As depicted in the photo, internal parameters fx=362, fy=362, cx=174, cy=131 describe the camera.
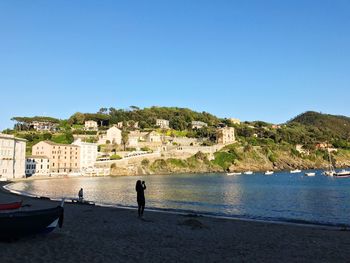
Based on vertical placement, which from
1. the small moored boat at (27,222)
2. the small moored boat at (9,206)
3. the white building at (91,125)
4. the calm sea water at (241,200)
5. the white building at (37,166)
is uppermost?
the white building at (91,125)

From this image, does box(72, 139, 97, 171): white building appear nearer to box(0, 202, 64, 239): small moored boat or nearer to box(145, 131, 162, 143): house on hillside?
box(145, 131, 162, 143): house on hillside

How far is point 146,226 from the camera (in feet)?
60.7

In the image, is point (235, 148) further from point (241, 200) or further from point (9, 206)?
point (9, 206)

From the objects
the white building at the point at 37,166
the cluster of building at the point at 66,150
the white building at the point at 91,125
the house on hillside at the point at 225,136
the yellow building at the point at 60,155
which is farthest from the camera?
the house on hillside at the point at 225,136

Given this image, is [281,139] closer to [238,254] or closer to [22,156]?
[22,156]

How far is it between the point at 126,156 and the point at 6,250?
406 feet

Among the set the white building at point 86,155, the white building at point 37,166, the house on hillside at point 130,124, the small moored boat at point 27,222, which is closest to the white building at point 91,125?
the house on hillside at point 130,124

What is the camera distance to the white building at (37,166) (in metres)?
108

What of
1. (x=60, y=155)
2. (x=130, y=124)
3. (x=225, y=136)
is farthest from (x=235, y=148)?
(x=60, y=155)

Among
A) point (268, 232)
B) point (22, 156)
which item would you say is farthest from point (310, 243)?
point (22, 156)

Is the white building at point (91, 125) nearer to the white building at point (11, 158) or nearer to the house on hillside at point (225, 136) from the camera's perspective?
the house on hillside at point (225, 136)

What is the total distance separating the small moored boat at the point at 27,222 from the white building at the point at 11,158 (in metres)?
80.1

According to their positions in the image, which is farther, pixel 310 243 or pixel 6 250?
pixel 310 243

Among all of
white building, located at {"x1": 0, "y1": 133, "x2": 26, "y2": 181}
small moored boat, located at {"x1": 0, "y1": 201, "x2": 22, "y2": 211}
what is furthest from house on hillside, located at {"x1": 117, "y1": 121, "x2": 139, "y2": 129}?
small moored boat, located at {"x1": 0, "y1": 201, "x2": 22, "y2": 211}
